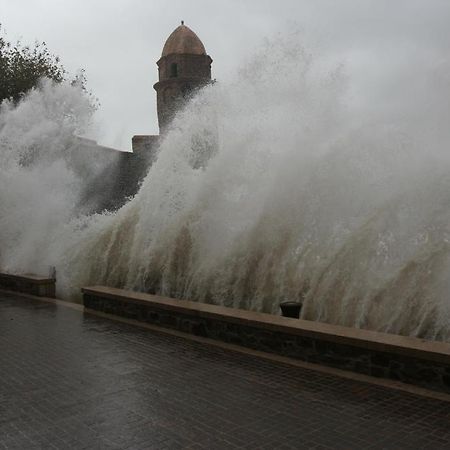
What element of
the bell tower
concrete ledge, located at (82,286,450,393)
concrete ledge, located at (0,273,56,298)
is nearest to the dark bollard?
concrete ledge, located at (82,286,450,393)

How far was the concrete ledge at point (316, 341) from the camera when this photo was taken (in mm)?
4152

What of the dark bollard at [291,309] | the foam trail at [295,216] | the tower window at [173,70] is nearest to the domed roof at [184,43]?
the tower window at [173,70]

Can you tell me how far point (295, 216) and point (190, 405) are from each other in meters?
4.10

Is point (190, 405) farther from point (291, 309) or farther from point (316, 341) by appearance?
point (291, 309)

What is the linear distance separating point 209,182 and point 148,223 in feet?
5.16

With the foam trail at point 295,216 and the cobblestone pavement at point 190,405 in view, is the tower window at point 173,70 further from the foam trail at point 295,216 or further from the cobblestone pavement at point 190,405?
the cobblestone pavement at point 190,405

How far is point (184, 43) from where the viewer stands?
3584 cm

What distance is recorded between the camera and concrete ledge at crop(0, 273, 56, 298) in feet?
32.8

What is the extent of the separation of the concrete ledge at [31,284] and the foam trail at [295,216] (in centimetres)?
65

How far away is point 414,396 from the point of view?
4.01 meters

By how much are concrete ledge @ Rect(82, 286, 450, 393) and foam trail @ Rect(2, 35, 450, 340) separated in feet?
3.21

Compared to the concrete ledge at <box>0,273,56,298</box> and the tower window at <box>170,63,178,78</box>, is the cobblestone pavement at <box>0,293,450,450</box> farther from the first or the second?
the tower window at <box>170,63,178,78</box>

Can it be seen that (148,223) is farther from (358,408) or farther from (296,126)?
(358,408)

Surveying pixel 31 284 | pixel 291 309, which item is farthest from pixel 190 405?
pixel 31 284
